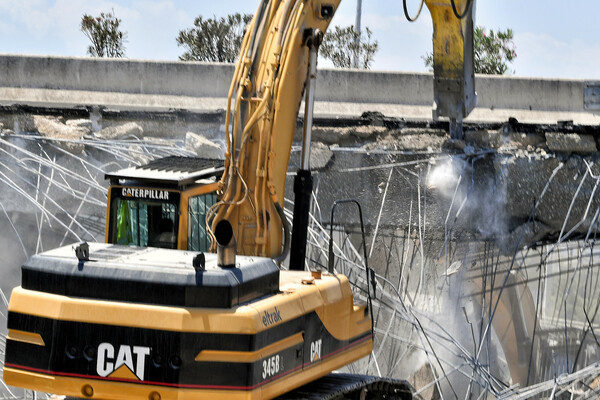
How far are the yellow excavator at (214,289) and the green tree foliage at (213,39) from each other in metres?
12.9

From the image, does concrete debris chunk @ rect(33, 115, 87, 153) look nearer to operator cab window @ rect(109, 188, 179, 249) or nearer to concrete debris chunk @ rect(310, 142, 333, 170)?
concrete debris chunk @ rect(310, 142, 333, 170)

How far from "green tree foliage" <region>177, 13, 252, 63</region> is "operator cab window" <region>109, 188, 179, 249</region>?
45.8ft

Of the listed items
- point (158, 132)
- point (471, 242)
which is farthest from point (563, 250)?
point (158, 132)

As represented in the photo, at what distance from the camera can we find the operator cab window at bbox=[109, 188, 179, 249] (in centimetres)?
854

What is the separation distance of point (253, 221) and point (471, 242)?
17.7 ft

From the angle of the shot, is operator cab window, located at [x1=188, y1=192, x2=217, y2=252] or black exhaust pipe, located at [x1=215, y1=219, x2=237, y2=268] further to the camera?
operator cab window, located at [x1=188, y1=192, x2=217, y2=252]

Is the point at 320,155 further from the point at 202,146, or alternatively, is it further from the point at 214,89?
the point at 214,89

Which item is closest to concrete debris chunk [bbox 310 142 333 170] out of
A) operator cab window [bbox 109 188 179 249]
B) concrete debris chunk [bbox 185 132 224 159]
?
concrete debris chunk [bbox 185 132 224 159]

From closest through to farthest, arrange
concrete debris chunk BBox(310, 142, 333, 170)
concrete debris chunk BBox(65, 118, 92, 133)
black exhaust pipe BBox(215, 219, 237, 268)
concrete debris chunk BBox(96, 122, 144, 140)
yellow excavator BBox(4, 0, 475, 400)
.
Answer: yellow excavator BBox(4, 0, 475, 400) → black exhaust pipe BBox(215, 219, 237, 268) → concrete debris chunk BBox(310, 142, 333, 170) → concrete debris chunk BBox(96, 122, 144, 140) → concrete debris chunk BBox(65, 118, 92, 133)

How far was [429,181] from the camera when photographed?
1427 cm

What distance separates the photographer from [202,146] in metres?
14.7

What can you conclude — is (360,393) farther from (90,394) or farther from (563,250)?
(563,250)

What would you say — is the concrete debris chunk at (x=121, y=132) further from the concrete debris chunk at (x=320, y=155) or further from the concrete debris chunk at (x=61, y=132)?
the concrete debris chunk at (x=320, y=155)

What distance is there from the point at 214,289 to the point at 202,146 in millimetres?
7873
